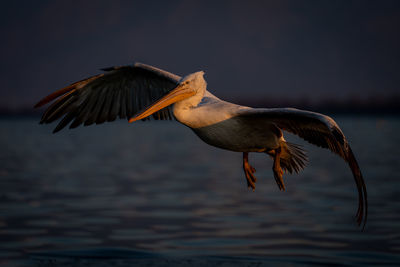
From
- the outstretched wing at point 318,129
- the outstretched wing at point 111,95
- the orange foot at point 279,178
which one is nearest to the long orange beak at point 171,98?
the outstretched wing at point 318,129

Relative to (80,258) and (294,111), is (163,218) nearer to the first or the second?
(80,258)

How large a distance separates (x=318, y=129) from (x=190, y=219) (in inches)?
240

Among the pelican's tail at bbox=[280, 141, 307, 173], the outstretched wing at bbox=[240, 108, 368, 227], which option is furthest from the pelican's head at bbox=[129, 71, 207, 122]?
the pelican's tail at bbox=[280, 141, 307, 173]

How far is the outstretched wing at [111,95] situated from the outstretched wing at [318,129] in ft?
5.98

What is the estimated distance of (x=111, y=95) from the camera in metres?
8.68

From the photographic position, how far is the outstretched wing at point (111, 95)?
8.23 m

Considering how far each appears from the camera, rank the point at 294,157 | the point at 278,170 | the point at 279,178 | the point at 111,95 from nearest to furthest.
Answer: the point at 279,178 < the point at 278,170 < the point at 294,157 < the point at 111,95

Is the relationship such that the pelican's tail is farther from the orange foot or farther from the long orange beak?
the long orange beak

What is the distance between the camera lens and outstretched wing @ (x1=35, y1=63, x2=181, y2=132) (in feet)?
27.0

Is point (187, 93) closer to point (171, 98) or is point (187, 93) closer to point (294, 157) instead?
point (171, 98)

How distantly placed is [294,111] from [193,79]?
1.27 meters

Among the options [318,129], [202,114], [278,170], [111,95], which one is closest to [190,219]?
[111,95]

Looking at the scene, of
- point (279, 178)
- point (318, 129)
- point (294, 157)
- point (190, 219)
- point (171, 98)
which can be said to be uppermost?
point (171, 98)

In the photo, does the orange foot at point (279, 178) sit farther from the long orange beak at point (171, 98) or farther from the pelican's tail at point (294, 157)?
the long orange beak at point (171, 98)
